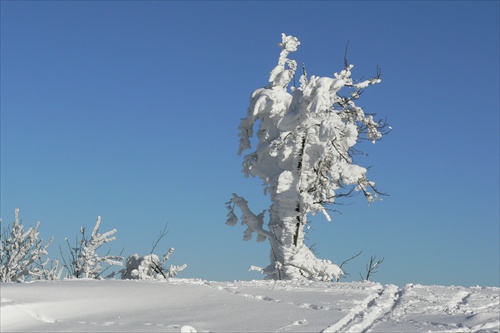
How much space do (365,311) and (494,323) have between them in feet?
6.02

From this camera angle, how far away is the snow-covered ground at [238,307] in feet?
29.0

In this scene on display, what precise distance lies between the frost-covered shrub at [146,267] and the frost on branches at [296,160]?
4.13 m

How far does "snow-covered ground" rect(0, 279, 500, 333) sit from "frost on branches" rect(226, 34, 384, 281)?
545 centimetres

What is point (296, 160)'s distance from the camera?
17.8 meters

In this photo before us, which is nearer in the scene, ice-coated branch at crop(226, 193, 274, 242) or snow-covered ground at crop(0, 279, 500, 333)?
snow-covered ground at crop(0, 279, 500, 333)

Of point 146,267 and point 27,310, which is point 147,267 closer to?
point 146,267

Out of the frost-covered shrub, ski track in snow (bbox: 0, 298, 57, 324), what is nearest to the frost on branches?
the frost-covered shrub

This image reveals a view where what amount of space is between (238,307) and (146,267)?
11.6 meters

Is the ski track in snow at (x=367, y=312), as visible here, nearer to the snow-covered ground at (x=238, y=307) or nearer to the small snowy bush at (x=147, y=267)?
the snow-covered ground at (x=238, y=307)

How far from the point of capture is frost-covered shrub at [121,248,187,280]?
20.7m

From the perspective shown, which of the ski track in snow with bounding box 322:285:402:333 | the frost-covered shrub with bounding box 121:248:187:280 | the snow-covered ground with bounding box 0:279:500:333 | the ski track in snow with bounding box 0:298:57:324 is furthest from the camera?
the frost-covered shrub with bounding box 121:248:187:280

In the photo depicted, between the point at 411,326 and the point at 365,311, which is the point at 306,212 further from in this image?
the point at 411,326

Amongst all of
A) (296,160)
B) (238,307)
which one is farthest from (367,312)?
(296,160)

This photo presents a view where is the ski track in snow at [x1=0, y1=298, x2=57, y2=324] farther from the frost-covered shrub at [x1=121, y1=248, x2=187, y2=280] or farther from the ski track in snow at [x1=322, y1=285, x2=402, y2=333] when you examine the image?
the frost-covered shrub at [x1=121, y1=248, x2=187, y2=280]
